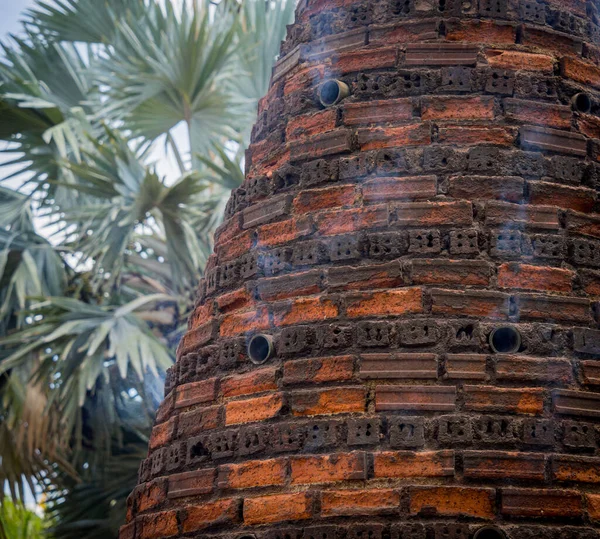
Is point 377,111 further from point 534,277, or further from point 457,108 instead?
point 534,277

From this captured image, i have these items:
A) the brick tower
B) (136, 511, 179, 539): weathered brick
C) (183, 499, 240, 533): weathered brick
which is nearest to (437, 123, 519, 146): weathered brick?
the brick tower

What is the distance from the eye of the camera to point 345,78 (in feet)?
7.86

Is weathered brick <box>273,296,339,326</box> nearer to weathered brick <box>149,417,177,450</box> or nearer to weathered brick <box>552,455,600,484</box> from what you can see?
weathered brick <box>149,417,177,450</box>

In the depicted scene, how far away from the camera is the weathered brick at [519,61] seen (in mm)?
2330

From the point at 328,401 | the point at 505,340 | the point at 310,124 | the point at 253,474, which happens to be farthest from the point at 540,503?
the point at 310,124

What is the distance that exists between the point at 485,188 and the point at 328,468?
2.39ft

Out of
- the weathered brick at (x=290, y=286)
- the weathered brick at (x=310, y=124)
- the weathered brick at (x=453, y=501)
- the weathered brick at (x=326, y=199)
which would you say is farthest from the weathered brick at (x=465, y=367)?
the weathered brick at (x=310, y=124)

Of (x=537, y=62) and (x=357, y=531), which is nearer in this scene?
(x=357, y=531)

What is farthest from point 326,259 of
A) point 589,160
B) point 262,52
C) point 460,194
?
point 262,52

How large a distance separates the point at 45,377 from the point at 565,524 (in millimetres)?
5862

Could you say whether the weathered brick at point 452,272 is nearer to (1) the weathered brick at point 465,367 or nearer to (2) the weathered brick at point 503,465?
(1) the weathered brick at point 465,367

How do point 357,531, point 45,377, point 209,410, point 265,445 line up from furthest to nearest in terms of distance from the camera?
1. point 45,377
2. point 209,410
3. point 265,445
4. point 357,531

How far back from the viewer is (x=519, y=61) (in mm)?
2346

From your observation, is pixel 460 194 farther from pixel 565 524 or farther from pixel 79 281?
pixel 79 281
